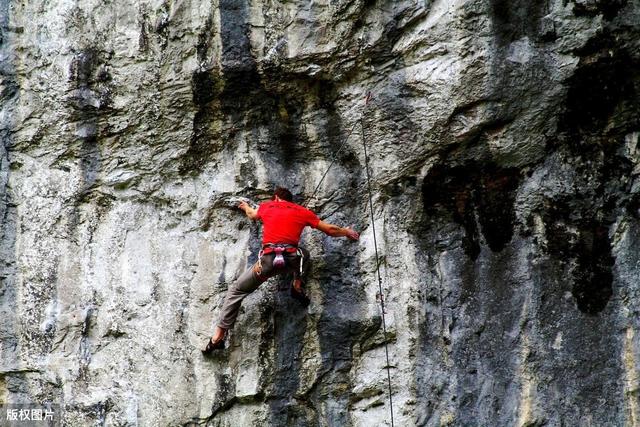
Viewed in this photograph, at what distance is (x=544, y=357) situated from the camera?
717 centimetres

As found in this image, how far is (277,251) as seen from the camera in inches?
282

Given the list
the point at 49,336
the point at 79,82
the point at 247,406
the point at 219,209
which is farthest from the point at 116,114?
the point at 247,406

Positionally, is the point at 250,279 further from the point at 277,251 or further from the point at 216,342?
the point at 216,342

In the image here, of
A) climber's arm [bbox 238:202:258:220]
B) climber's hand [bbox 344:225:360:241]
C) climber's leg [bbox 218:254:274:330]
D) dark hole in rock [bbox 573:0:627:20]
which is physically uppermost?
dark hole in rock [bbox 573:0:627:20]

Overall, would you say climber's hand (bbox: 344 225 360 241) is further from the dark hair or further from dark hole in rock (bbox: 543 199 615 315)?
dark hole in rock (bbox: 543 199 615 315)

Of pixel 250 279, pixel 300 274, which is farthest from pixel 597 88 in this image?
pixel 250 279

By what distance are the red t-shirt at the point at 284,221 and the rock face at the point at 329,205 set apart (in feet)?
1.84

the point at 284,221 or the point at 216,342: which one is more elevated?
the point at 284,221

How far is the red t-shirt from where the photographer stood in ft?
23.8

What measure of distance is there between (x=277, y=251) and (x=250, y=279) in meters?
0.46

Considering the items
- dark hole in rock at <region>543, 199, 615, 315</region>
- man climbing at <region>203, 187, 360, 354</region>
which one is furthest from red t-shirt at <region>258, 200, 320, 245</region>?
dark hole in rock at <region>543, 199, 615, 315</region>

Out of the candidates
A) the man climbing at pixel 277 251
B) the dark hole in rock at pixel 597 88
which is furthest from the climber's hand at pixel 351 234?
the dark hole in rock at pixel 597 88

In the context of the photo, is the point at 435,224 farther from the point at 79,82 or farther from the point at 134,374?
the point at 79,82

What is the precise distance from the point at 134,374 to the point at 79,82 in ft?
11.3
